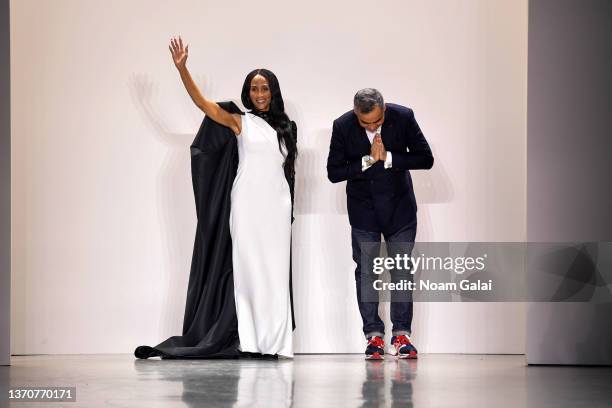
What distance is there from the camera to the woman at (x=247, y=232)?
523 cm

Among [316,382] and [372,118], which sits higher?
[372,118]

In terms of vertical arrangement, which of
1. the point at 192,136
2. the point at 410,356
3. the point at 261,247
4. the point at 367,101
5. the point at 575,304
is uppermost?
the point at 367,101

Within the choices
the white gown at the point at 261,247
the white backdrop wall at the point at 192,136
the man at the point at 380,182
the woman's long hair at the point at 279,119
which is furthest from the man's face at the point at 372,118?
the white backdrop wall at the point at 192,136

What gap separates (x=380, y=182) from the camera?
5230 mm

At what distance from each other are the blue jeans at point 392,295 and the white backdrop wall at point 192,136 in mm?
516

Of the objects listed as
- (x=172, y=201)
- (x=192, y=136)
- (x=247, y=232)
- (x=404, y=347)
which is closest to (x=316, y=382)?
(x=404, y=347)

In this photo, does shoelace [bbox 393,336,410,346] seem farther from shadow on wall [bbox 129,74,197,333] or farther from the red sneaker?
shadow on wall [bbox 129,74,197,333]

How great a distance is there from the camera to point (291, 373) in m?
4.37

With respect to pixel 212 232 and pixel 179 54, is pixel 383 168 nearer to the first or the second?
pixel 212 232

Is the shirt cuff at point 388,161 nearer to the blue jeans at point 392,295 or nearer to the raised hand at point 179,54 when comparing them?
the blue jeans at point 392,295

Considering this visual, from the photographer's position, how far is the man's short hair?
16.5ft

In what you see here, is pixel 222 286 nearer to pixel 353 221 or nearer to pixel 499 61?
pixel 353 221

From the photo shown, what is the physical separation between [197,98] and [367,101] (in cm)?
88

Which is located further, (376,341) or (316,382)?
(376,341)
